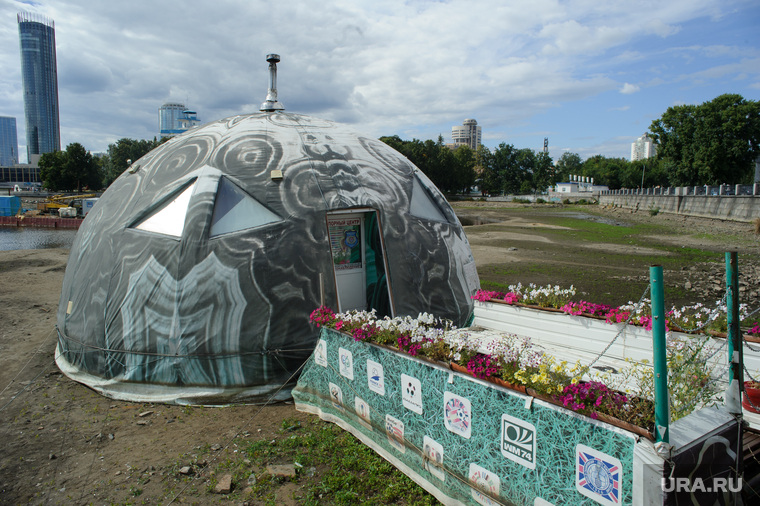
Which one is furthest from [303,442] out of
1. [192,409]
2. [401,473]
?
[192,409]

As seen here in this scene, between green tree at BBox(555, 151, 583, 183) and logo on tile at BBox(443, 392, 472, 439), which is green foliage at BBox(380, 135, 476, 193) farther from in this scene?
green tree at BBox(555, 151, 583, 183)

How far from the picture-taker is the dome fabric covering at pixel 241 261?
23.2 feet

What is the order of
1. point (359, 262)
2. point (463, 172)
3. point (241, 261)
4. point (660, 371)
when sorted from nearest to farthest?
point (660, 371), point (241, 261), point (359, 262), point (463, 172)

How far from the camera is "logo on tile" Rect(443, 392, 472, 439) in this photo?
433 centimetres

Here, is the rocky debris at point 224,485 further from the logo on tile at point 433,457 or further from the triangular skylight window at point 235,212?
the triangular skylight window at point 235,212

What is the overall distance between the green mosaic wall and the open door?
2399 mm

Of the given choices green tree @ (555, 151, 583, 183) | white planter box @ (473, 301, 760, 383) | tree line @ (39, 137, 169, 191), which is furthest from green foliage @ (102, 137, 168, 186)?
green tree @ (555, 151, 583, 183)

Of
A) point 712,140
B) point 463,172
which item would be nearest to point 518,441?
point 712,140

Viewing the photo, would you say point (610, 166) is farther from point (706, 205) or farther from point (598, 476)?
point (598, 476)

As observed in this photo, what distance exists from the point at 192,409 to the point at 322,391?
2108mm

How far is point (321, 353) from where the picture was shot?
6.41m

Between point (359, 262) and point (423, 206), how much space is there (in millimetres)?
1698

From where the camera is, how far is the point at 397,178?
9.01 metres

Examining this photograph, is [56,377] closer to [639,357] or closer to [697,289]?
[639,357]
